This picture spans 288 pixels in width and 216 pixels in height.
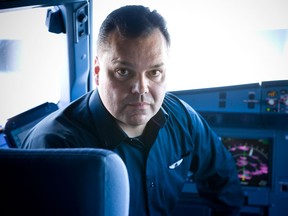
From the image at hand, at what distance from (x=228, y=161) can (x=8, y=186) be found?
3.78 feet

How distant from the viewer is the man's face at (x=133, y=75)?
1110 mm

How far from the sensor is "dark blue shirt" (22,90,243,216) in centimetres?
122

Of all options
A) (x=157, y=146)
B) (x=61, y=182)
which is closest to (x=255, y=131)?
(x=157, y=146)

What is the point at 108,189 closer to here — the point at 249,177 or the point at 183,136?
the point at 183,136

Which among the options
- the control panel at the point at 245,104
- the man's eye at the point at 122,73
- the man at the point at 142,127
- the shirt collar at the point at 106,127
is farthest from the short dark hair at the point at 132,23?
the control panel at the point at 245,104

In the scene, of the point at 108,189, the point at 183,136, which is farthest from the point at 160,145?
the point at 108,189

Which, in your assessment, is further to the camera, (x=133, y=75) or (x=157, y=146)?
(x=157, y=146)

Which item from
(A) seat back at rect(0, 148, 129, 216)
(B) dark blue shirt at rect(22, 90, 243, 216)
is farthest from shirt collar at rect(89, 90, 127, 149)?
(A) seat back at rect(0, 148, 129, 216)

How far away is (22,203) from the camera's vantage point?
2.05ft

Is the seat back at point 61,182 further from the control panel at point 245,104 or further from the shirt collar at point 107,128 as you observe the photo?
the control panel at point 245,104

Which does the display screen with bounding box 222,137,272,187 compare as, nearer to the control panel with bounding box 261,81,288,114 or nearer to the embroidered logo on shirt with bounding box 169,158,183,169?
the control panel with bounding box 261,81,288,114

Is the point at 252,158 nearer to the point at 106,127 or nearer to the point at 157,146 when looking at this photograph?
the point at 157,146

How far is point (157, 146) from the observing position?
1.36 m

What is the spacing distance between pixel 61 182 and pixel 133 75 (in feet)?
1.95
